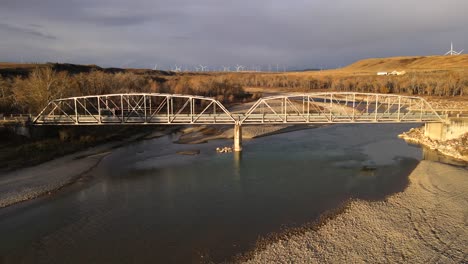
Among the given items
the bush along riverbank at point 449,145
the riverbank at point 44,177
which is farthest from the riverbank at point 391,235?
the riverbank at point 44,177

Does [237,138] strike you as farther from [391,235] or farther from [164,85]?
[164,85]

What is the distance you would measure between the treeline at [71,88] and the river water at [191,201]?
19062mm

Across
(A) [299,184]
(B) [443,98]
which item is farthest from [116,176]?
(B) [443,98]

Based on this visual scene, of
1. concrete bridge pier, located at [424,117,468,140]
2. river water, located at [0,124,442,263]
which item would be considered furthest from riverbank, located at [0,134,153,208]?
concrete bridge pier, located at [424,117,468,140]

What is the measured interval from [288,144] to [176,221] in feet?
95.0

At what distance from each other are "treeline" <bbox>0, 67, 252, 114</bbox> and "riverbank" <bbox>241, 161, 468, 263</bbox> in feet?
164

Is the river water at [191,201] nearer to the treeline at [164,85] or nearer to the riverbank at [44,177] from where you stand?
the riverbank at [44,177]

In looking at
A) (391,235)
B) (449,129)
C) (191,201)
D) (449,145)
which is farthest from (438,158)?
(191,201)

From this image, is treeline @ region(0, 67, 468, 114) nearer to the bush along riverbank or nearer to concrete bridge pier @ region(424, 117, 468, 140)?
the bush along riverbank

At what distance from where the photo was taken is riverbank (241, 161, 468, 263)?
1898 centimetres

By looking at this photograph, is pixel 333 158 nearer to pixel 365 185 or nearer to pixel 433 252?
pixel 365 185

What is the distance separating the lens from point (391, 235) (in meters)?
21.2

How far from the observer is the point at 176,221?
2444 cm

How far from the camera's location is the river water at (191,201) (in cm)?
2088
